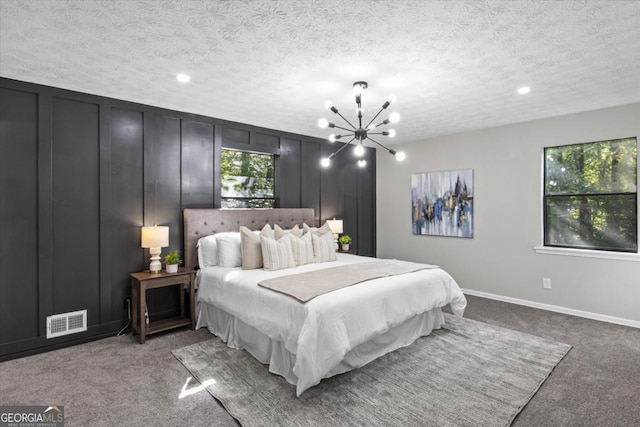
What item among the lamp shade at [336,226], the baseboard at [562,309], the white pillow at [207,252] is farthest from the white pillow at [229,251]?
the baseboard at [562,309]

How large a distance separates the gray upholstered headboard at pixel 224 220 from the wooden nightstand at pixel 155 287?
34 cm

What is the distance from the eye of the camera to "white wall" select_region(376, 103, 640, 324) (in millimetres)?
3816

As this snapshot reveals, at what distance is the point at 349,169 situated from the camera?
5.92m

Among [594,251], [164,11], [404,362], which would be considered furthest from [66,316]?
[594,251]

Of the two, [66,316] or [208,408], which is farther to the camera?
[66,316]

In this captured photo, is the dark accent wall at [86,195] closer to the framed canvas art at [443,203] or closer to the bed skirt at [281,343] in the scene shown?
the bed skirt at [281,343]

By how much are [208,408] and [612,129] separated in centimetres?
511

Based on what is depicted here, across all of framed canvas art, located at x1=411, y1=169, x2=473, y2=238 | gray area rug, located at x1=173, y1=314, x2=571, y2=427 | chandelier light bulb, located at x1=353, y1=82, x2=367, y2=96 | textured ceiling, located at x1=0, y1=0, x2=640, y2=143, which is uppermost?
textured ceiling, located at x1=0, y1=0, x2=640, y2=143

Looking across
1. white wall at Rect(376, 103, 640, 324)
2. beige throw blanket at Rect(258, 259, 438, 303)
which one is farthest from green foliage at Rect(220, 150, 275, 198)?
white wall at Rect(376, 103, 640, 324)

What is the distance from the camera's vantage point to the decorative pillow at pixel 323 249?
400 cm

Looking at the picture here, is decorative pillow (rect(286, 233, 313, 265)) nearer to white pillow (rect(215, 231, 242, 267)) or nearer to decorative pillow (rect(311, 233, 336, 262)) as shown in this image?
decorative pillow (rect(311, 233, 336, 262))

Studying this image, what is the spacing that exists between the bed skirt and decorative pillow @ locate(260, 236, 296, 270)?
0.68 metres

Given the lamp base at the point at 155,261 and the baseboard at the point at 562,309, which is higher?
the lamp base at the point at 155,261

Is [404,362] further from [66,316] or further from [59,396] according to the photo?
[66,316]
